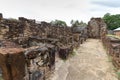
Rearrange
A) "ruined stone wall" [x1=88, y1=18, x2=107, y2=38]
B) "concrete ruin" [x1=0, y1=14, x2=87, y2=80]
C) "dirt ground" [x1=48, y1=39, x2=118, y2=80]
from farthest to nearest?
1. "ruined stone wall" [x1=88, y1=18, x2=107, y2=38]
2. "dirt ground" [x1=48, y1=39, x2=118, y2=80]
3. "concrete ruin" [x1=0, y1=14, x2=87, y2=80]

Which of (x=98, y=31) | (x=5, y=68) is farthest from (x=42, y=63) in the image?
(x=98, y=31)

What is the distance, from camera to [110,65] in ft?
26.9

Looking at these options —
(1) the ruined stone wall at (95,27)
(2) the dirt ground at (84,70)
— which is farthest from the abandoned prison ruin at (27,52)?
(1) the ruined stone wall at (95,27)

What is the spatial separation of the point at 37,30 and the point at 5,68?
7.68 metres

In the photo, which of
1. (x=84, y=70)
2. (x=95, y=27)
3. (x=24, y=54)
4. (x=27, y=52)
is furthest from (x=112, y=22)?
(x=24, y=54)

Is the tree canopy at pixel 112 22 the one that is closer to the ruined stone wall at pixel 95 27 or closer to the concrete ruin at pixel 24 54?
the ruined stone wall at pixel 95 27

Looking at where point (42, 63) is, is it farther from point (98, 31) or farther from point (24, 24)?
point (98, 31)

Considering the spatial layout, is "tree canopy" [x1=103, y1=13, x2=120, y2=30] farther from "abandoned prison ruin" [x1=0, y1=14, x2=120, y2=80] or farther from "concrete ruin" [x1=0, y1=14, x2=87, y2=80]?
"concrete ruin" [x1=0, y1=14, x2=87, y2=80]

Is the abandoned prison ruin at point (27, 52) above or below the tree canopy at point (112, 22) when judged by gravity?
below

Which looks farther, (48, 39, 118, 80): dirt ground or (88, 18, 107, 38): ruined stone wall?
(88, 18, 107, 38): ruined stone wall

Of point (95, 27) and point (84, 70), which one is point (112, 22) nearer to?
point (95, 27)

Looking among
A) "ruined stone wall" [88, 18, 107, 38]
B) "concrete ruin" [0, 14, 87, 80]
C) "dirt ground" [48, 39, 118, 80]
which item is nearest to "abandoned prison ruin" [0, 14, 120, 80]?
"concrete ruin" [0, 14, 87, 80]

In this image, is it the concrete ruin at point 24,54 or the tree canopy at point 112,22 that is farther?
the tree canopy at point 112,22

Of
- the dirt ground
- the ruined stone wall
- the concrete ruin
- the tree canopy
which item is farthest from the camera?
the tree canopy
